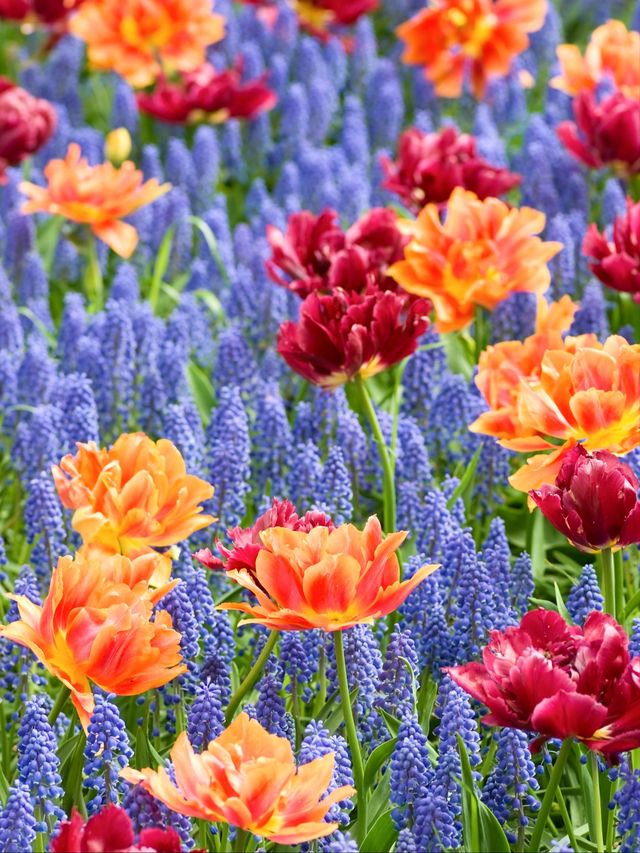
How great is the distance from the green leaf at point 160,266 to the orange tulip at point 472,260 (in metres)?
0.99

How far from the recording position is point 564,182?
413cm

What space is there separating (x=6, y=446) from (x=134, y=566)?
4.39ft

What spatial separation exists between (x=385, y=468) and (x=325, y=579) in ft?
2.72

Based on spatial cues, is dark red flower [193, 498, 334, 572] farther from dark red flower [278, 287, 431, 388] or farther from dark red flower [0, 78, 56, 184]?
dark red flower [0, 78, 56, 184]

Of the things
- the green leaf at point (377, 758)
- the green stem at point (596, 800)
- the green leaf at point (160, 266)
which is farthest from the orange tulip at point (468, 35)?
the green stem at point (596, 800)

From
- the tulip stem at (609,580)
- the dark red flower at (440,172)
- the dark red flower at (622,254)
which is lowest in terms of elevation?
the tulip stem at (609,580)

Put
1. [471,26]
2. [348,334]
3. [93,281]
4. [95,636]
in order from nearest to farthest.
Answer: [95,636] → [348,334] → [93,281] → [471,26]

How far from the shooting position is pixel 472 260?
2883 mm

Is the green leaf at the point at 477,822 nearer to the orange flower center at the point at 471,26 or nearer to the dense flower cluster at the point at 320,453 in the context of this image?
the dense flower cluster at the point at 320,453

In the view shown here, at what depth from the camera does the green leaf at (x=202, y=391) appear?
10.8ft

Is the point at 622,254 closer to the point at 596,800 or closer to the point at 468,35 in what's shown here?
the point at 596,800

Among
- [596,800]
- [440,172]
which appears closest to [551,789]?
[596,800]

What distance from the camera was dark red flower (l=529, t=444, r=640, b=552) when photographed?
193cm

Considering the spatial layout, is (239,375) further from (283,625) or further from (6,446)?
(283,625)
